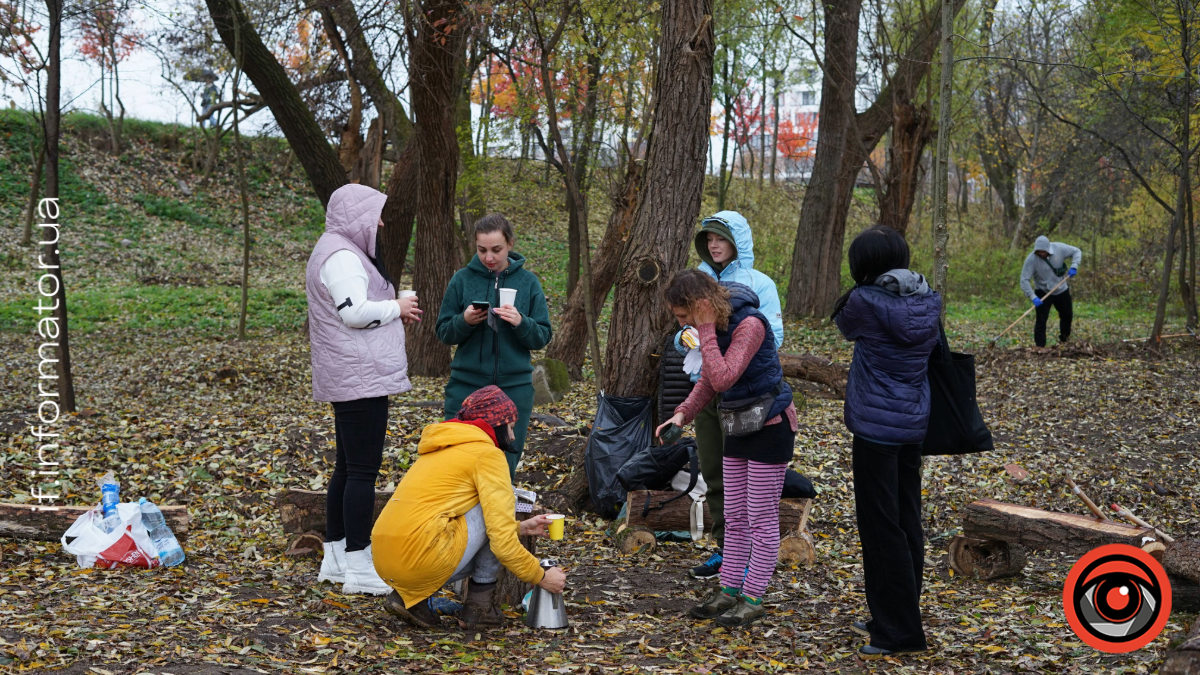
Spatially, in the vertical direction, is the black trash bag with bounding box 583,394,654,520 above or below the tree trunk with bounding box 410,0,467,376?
below

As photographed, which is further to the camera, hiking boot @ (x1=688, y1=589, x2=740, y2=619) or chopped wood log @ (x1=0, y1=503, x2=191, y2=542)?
chopped wood log @ (x1=0, y1=503, x2=191, y2=542)

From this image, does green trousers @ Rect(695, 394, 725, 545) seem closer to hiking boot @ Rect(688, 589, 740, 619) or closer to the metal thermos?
hiking boot @ Rect(688, 589, 740, 619)

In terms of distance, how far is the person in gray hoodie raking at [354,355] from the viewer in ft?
12.7

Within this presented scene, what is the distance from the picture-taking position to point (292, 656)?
3188mm

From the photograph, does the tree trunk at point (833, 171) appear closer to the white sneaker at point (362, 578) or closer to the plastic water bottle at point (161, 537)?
the white sneaker at point (362, 578)

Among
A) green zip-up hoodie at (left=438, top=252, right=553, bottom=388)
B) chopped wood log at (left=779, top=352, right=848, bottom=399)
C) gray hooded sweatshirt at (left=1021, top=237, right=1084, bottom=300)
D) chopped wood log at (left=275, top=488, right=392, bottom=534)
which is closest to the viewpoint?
green zip-up hoodie at (left=438, top=252, right=553, bottom=388)

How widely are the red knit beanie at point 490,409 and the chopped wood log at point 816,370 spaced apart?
15.9 ft

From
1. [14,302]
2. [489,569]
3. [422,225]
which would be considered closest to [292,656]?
[489,569]

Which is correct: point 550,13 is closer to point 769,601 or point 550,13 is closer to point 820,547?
point 820,547

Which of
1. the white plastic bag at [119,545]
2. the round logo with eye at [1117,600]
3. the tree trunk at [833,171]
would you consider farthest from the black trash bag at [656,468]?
the tree trunk at [833,171]

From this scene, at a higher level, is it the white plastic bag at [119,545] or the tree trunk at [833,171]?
the tree trunk at [833,171]

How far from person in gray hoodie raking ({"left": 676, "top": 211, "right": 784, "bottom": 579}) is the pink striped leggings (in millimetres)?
424

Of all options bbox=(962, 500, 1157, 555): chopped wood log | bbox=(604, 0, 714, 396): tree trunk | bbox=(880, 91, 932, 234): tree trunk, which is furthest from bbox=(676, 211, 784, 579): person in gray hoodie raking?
bbox=(880, 91, 932, 234): tree trunk

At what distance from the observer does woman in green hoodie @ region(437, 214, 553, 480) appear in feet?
13.9
